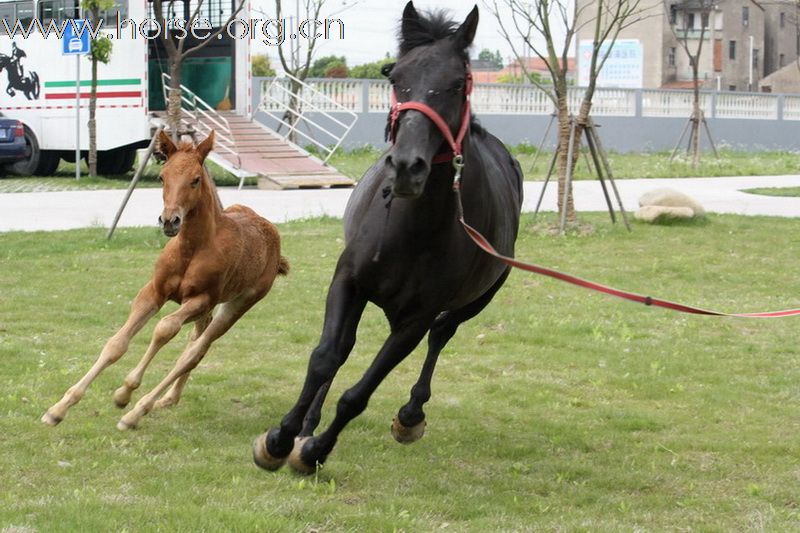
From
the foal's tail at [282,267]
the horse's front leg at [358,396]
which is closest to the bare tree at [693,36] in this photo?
the foal's tail at [282,267]

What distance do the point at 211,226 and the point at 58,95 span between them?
19.2 metres

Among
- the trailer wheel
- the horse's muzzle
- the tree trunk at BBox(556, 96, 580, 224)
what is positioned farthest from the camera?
the trailer wheel

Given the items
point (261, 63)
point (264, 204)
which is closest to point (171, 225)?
point (264, 204)

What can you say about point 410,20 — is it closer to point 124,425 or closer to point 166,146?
point 166,146

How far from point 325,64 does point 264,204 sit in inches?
2414

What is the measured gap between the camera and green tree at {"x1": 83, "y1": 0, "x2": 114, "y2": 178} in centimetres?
2188

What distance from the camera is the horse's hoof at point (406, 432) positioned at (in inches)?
263

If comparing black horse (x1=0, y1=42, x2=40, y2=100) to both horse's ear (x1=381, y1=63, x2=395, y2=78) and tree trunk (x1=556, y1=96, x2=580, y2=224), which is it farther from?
horse's ear (x1=381, y1=63, x2=395, y2=78)

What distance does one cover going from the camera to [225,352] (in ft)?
29.8

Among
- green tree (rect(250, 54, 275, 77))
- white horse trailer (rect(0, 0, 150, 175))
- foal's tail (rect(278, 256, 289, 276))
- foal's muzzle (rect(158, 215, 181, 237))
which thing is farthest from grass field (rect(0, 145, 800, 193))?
green tree (rect(250, 54, 275, 77))

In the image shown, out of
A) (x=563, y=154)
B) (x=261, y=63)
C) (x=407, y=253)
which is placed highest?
(x=261, y=63)

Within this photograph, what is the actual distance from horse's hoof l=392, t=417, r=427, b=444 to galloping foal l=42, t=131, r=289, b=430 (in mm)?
1244

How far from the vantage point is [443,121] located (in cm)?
514

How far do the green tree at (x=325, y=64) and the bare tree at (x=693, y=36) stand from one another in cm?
2115
